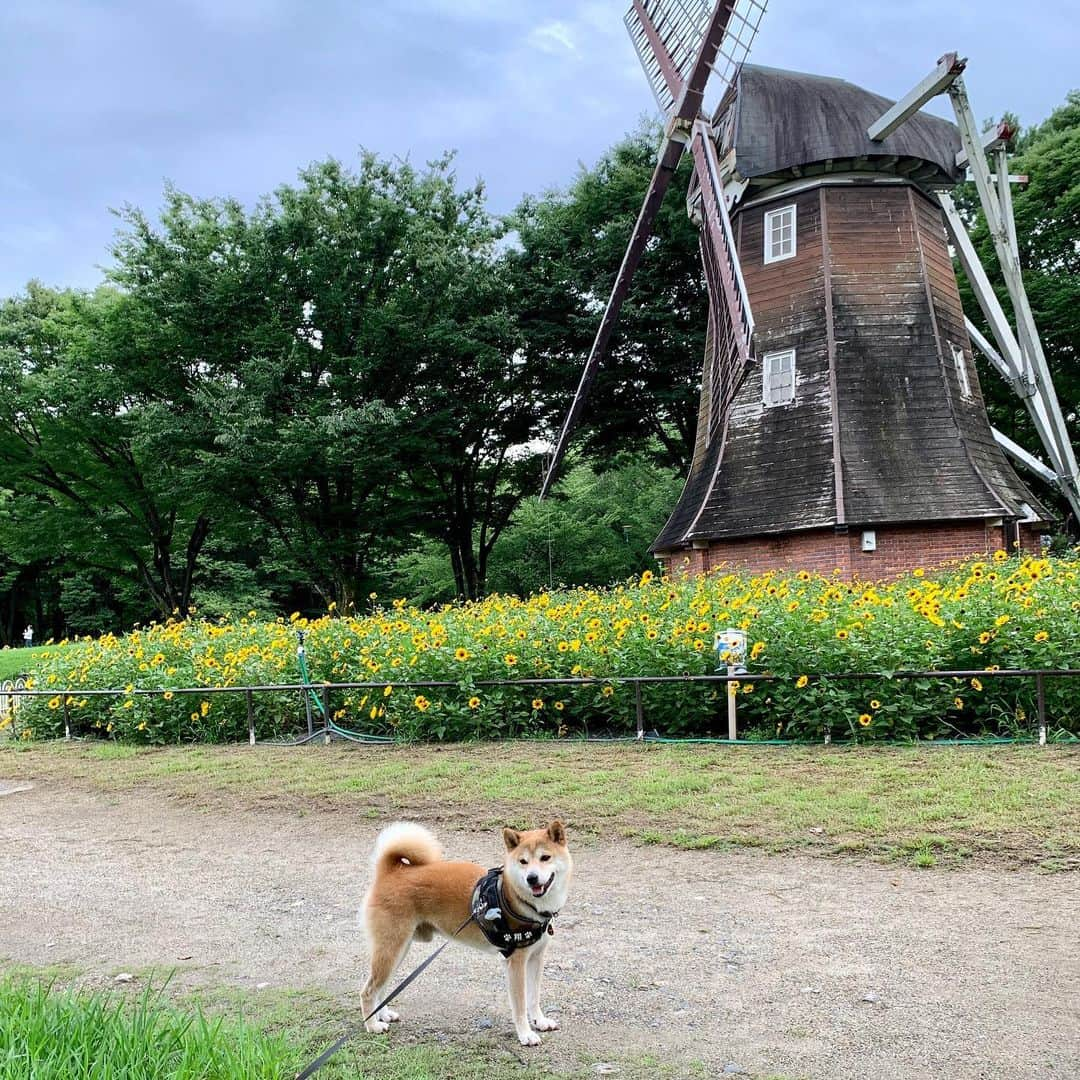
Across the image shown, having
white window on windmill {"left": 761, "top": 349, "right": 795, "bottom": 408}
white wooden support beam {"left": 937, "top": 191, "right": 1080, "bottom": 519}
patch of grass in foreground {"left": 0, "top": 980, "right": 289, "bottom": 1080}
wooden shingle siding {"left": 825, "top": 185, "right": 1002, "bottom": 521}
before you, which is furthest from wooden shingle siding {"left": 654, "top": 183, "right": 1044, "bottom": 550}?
patch of grass in foreground {"left": 0, "top": 980, "right": 289, "bottom": 1080}

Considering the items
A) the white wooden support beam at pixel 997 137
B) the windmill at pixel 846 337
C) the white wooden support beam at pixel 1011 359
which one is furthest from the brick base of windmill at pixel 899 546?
the white wooden support beam at pixel 997 137

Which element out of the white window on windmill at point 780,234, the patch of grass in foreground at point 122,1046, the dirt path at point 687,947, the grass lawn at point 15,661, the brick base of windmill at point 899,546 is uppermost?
the white window on windmill at point 780,234

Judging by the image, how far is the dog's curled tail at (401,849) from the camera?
3533 millimetres

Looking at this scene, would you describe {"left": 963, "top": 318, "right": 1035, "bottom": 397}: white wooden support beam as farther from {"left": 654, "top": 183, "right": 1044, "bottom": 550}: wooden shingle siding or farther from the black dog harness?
the black dog harness

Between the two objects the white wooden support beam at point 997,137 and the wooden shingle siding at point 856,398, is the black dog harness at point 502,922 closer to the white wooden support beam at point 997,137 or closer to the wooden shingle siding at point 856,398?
the wooden shingle siding at point 856,398

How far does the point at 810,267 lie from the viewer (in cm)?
1661

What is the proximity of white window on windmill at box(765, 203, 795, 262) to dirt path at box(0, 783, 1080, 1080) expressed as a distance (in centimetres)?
1372

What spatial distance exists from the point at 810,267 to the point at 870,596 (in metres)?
8.99

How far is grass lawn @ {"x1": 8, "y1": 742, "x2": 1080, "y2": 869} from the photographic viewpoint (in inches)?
225

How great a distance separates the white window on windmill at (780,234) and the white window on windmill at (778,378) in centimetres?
188

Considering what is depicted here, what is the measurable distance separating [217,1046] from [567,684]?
6682 millimetres

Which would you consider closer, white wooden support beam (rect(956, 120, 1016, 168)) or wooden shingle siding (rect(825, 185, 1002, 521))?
wooden shingle siding (rect(825, 185, 1002, 521))

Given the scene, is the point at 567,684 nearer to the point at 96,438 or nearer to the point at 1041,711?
the point at 1041,711

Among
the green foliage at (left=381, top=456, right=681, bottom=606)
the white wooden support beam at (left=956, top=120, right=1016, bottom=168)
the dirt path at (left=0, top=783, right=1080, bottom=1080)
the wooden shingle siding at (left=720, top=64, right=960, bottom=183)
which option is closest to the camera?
the dirt path at (left=0, top=783, right=1080, bottom=1080)
